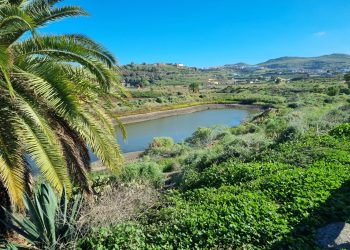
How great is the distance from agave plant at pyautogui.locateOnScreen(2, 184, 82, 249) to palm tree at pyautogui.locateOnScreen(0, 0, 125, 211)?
1.21ft

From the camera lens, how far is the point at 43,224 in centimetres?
635

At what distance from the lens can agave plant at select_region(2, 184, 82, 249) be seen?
6.35 metres

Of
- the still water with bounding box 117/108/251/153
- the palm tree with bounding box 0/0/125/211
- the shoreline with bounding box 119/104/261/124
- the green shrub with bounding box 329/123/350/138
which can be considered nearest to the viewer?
the palm tree with bounding box 0/0/125/211

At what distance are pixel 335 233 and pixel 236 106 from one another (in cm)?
6584

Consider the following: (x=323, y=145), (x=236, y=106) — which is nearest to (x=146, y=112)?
(x=236, y=106)

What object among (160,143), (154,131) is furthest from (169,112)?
(160,143)

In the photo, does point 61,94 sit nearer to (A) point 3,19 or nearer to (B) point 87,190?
(A) point 3,19

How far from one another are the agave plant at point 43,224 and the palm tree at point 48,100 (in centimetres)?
37

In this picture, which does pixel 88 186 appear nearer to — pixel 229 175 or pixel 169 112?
pixel 229 175

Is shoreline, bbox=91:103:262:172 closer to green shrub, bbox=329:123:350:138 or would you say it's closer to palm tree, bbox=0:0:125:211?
green shrub, bbox=329:123:350:138

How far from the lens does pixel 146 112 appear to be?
5625cm

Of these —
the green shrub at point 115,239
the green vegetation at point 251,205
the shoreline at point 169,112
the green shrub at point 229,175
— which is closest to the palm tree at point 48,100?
the green shrub at point 115,239

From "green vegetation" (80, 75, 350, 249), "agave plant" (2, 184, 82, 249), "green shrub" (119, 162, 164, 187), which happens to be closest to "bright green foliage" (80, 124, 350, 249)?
"green vegetation" (80, 75, 350, 249)

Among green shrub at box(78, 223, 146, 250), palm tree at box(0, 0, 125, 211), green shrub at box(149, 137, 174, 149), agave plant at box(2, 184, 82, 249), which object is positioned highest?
palm tree at box(0, 0, 125, 211)
